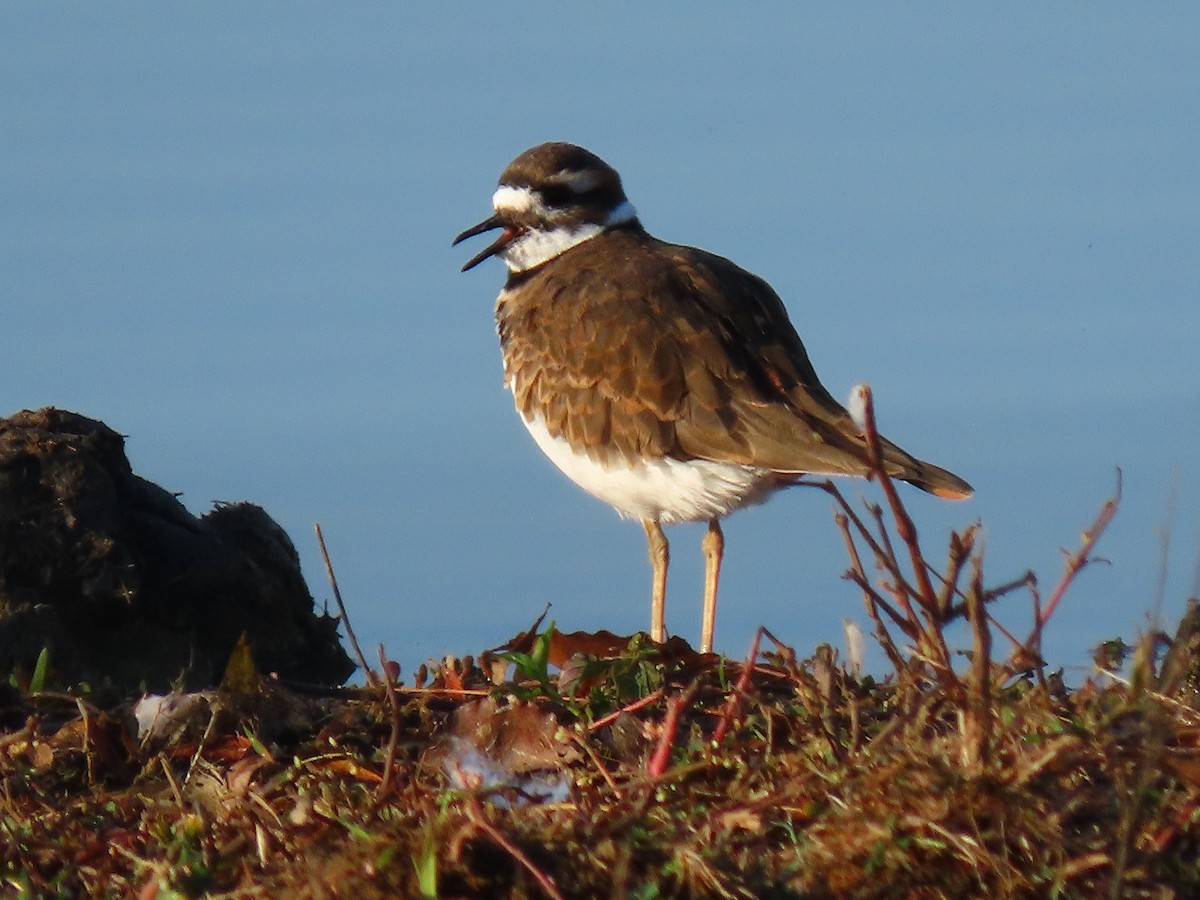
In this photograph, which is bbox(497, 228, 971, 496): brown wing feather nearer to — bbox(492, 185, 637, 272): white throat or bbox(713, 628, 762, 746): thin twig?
bbox(492, 185, 637, 272): white throat

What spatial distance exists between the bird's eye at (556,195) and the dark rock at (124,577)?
2.06m

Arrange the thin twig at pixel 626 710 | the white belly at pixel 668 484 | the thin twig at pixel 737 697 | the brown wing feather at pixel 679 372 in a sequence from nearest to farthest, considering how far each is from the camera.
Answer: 1. the thin twig at pixel 737 697
2. the thin twig at pixel 626 710
3. the brown wing feather at pixel 679 372
4. the white belly at pixel 668 484

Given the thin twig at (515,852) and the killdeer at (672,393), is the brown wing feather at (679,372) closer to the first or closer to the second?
the killdeer at (672,393)

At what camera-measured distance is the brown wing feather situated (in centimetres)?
633

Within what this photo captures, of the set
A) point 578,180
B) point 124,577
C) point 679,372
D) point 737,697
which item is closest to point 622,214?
point 578,180

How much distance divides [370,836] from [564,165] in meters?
5.28

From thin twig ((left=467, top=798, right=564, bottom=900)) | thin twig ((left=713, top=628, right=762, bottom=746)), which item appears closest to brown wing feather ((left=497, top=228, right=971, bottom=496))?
thin twig ((left=713, top=628, right=762, bottom=746))

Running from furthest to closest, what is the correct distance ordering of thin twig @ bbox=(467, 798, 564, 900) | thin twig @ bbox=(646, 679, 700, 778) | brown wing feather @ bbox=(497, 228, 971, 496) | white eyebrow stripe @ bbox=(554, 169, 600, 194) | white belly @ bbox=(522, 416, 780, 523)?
white eyebrow stripe @ bbox=(554, 169, 600, 194), white belly @ bbox=(522, 416, 780, 523), brown wing feather @ bbox=(497, 228, 971, 496), thin twig @ bbox=(646, 679, 700, 778), thin twig @ bbox=(467, 798, 564, 900)

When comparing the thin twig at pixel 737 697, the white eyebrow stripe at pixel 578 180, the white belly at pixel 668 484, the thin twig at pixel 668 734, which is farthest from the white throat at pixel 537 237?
the thin twig at pixel 668 734

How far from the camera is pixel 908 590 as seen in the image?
11.3ft

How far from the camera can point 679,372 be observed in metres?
6.64

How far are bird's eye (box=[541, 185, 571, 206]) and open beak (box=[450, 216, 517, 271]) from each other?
20 cm

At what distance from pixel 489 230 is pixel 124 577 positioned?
2.63m

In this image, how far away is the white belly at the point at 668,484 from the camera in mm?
6555
